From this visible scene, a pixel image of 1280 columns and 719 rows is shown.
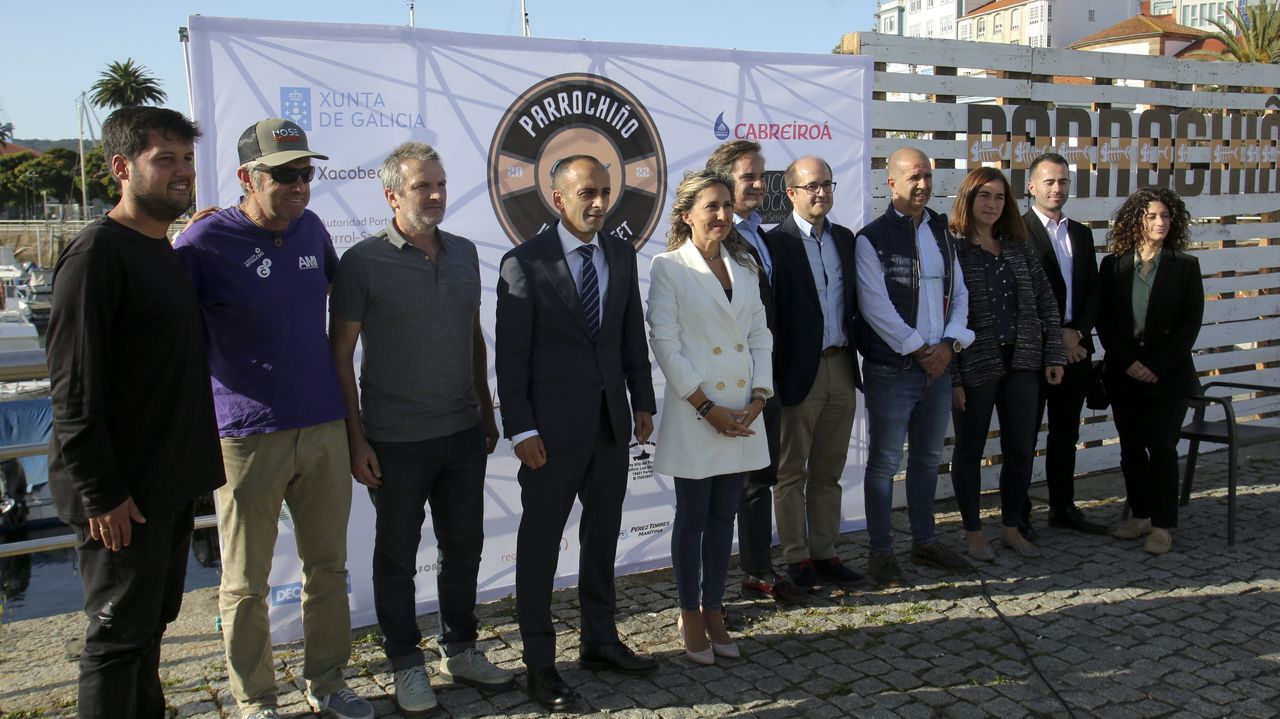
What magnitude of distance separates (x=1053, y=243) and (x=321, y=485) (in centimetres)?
439

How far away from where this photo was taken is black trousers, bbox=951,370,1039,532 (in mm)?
5398

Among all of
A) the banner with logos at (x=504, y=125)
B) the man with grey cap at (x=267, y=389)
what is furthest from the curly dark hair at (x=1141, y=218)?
the man with grey cap at (x=267, y=389)

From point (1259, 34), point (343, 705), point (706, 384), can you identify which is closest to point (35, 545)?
point (343, 705)

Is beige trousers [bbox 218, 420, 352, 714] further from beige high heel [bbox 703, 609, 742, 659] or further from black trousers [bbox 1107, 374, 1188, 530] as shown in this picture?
black trousers [bbox 1107, 374, 1188, 530]

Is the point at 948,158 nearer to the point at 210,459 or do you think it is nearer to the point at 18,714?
the point at 210,459

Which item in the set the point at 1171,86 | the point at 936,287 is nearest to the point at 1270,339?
the point at 1171,86

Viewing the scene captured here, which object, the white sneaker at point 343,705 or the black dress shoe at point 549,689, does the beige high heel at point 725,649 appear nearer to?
the black dress shoe at point 549,689

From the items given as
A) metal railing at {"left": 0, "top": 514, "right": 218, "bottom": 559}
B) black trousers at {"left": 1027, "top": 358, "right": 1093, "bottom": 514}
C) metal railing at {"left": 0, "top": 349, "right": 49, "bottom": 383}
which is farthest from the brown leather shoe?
metal railing at {"left": 0, "top": 349, "right": 49, "bottom": 383}

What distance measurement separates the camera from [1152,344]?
566 cm

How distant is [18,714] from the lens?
147 inches

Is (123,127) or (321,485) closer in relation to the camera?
(123,127)

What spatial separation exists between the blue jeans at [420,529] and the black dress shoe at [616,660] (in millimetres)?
501

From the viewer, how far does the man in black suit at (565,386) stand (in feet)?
12.2

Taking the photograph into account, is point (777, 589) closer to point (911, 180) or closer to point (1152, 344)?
point (911, 180)
